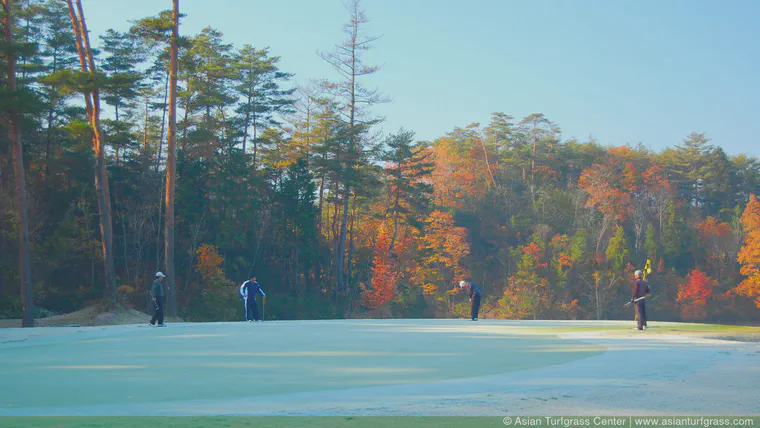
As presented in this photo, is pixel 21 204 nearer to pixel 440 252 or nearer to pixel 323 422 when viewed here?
pixel 323 422

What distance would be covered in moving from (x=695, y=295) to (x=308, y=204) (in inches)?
1544

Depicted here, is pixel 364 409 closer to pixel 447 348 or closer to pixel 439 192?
pixel 447 348

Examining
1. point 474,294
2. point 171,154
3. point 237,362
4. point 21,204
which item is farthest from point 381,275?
point 237,362

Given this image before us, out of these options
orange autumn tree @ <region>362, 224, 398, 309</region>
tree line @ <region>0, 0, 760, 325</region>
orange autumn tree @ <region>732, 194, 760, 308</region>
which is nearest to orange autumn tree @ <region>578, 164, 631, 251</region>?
tree line @ <region>0, 0, 760, 325</region>

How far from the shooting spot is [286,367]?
10250 millimetres

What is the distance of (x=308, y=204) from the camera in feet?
176

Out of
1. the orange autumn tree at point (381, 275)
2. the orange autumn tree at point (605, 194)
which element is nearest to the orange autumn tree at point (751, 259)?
the orange autumn tree at point (605, 194)

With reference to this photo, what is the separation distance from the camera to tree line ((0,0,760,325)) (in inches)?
1396

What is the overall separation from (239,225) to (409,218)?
16.4 metres

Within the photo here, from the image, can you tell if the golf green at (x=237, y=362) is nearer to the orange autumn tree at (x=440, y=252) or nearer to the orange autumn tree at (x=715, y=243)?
the orange autumn tree at (x=440, y=252)

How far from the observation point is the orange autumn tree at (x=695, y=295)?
64438 millimetres

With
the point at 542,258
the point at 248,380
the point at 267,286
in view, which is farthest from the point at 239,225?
the point at 248,380

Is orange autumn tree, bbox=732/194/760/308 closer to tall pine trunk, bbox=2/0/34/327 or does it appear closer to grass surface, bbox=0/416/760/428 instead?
tall pine trunk, bbox=2/0/34/327

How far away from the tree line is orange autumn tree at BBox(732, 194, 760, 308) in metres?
0.21
